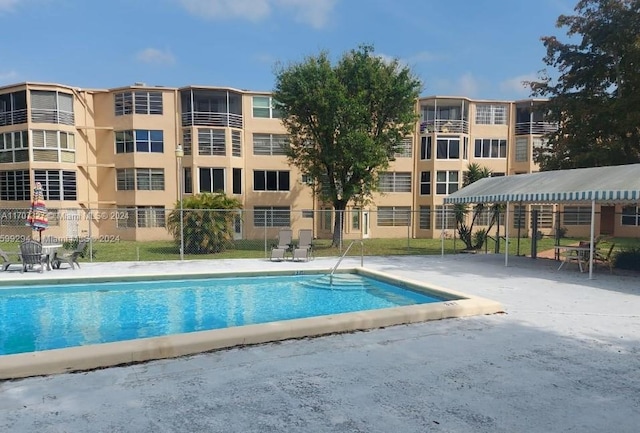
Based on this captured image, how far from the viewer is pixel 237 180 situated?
2991 cm

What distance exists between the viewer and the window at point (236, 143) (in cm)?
2956

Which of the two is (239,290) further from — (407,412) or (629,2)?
(629,2)

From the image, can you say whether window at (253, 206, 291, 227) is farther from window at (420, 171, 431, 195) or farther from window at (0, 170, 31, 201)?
window at (0, 170, 31, 201)

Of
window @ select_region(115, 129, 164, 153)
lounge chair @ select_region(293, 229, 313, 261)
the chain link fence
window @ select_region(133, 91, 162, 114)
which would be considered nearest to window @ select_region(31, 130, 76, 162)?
window @ select_region(115, 129, 164, 153)

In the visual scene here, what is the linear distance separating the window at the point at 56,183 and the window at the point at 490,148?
29.1 metres

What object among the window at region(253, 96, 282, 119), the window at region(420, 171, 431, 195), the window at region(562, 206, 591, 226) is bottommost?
the window at region(562, 206, 591, 226)

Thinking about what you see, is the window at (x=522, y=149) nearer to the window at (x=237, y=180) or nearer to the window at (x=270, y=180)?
the window at (x=270, y=180)

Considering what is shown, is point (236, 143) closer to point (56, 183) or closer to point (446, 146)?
point (56, 183)

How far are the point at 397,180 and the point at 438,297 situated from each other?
23.5 meters

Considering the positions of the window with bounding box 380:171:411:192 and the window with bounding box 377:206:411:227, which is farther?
the window with bounding box 380:171:411:192

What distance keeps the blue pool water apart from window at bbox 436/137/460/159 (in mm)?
Result: 21151

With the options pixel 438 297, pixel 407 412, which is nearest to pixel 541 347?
pixel 407 412

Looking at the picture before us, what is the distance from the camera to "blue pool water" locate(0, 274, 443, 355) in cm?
802

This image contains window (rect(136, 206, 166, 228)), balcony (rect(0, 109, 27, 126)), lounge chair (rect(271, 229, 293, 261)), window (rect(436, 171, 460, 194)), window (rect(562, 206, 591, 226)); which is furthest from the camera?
window (rect(562, 206, 591, 226))
